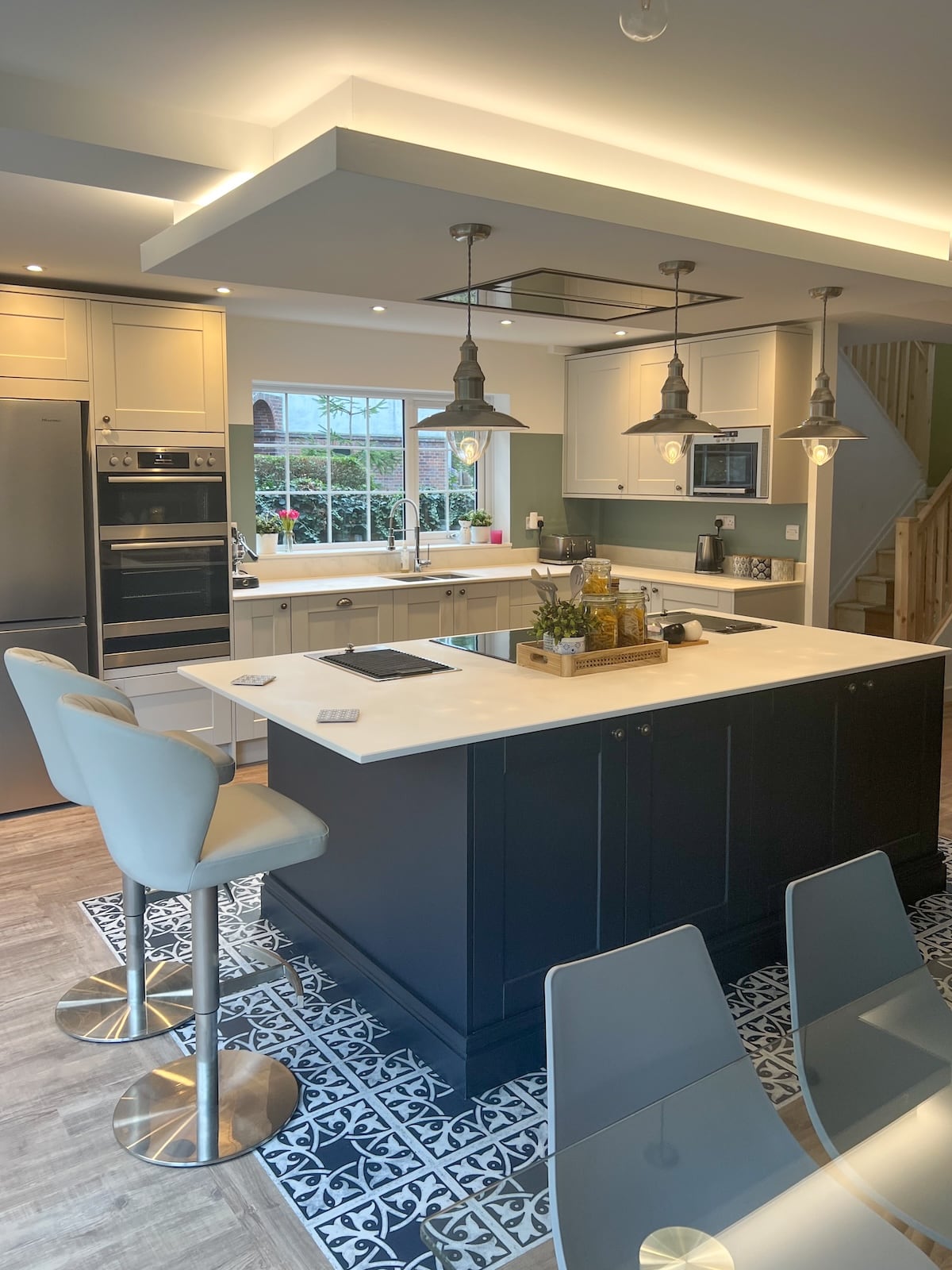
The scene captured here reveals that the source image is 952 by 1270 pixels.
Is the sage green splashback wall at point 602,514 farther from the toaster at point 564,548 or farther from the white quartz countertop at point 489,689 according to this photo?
the white quartz countertop at point 489,689

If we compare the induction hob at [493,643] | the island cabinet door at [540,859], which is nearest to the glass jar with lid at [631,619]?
the induction hob at [493,643]

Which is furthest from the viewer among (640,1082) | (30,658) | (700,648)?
(700,648)

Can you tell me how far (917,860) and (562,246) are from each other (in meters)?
2.61

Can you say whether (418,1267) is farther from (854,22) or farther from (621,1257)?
(854,22)

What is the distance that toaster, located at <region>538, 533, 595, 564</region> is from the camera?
6977 millimetres

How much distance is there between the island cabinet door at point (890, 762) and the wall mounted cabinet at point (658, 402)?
1988mm

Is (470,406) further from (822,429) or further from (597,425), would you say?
(597,425)

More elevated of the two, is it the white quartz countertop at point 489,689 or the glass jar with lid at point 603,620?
the glass jar with lid at point 603,620

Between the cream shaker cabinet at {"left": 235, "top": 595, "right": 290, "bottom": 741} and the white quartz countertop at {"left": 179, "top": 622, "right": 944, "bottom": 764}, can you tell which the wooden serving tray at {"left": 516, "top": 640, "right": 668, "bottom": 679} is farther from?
the cream shaker cabinet at {"left": 235, "top": 595, "right": 290, "bottom": 741}

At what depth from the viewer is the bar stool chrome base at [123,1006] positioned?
9.57 ft

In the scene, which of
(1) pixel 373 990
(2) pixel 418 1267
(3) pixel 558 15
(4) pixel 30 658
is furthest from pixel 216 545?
(2) pixel 418 1267

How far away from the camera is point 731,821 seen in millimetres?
3209

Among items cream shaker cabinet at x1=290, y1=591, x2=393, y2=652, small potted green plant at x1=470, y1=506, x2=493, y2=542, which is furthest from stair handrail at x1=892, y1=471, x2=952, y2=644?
cream shaker cabinet at x1=290, y1=591, x2=393, y2=652

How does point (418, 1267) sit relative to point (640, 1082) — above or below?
below
